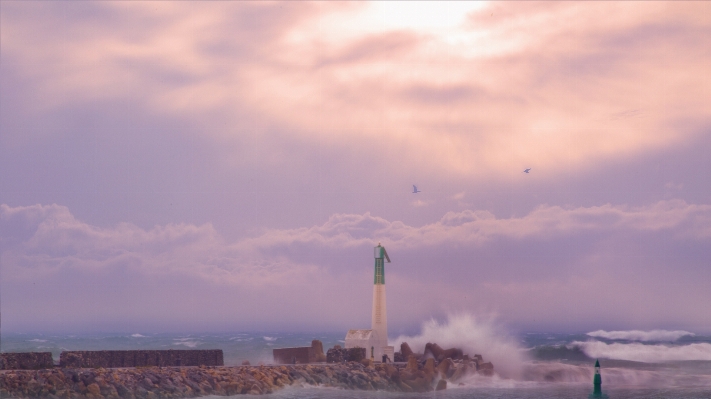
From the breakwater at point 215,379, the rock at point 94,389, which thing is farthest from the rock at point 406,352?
the rock at point 94,389

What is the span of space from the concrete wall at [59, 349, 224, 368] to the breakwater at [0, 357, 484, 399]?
1.19m

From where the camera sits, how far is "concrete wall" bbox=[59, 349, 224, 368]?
32.6 metres

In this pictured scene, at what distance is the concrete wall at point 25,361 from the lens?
31.4m

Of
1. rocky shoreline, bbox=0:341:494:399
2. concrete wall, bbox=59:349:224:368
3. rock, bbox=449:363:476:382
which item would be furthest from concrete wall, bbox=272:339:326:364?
rock, bbox=449:363:476:382

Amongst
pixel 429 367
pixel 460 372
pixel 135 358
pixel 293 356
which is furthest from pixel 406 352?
pixel 135 358

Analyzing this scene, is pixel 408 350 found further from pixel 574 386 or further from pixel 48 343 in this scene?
pixel 48 343

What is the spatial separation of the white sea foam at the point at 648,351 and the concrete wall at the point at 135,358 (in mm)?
39059

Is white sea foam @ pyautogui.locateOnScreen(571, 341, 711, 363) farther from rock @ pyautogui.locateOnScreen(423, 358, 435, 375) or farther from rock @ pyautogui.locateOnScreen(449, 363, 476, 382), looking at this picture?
rock @ pyautogui.locateOnScreen(423, 358, 435, 375)

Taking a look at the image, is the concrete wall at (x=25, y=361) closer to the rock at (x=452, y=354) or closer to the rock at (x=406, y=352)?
the rock at (x=406, y=352)

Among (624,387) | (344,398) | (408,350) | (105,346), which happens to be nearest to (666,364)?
(624,387)

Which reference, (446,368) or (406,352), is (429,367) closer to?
(446,368)

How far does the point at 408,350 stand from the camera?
4409 cm

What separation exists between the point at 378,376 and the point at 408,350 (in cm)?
587

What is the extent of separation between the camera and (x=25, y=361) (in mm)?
31812
